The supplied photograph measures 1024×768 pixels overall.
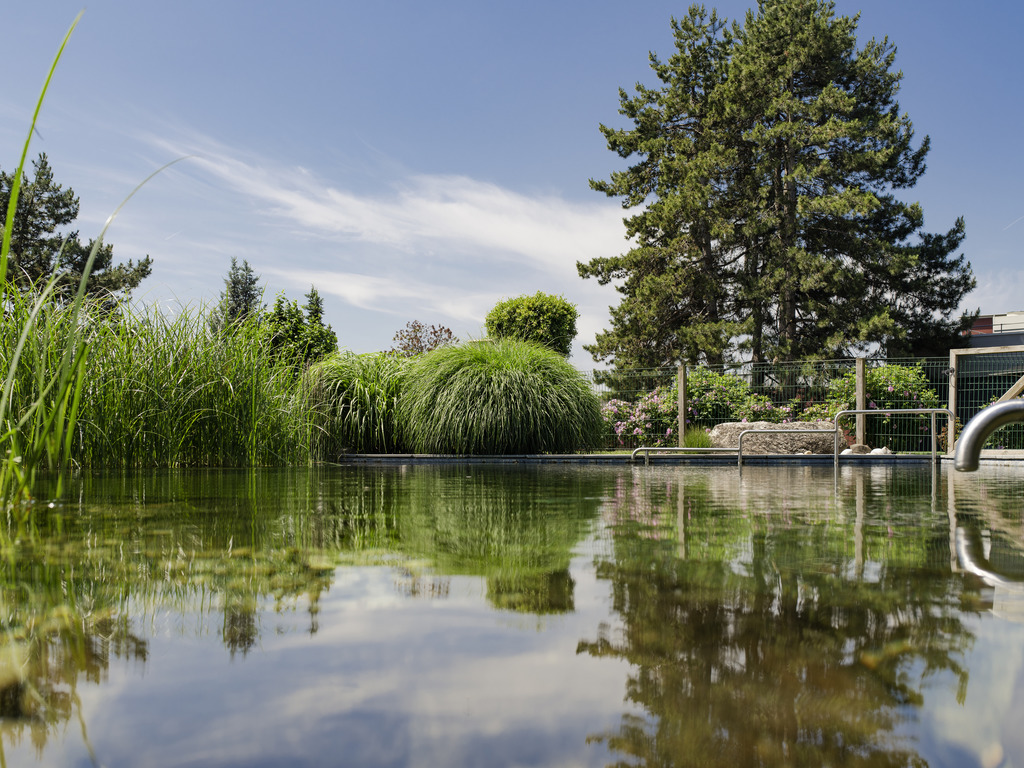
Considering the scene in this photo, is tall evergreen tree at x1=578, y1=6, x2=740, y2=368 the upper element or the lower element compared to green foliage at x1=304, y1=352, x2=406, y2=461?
upper

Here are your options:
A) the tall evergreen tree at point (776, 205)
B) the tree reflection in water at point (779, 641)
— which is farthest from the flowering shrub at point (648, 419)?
the tree reflection in water at point (779, 641)

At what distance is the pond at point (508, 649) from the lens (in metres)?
0.67

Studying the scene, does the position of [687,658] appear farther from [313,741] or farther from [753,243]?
[753,243]

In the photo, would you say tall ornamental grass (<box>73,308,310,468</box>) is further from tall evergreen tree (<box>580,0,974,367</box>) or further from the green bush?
tall evergreen tree (<box>580,0,974,367</box>)

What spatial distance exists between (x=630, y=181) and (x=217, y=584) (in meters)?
20.4

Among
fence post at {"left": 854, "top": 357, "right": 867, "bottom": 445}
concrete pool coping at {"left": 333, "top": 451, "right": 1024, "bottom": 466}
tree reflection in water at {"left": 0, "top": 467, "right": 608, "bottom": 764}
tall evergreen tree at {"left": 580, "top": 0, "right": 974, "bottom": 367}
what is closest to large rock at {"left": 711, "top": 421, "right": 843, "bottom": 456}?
fence post at {"left": 854, "top": 357, "right": 867, "bottom": 445}

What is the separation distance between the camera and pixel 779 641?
960 millimetres

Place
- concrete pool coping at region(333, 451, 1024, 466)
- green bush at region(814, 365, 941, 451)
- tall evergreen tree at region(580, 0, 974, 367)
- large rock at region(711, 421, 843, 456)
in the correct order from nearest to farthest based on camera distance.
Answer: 1. concrete pool coping at region(333, 451, 1024, 466)
2. large rock at region(711, 421, 843, 456)
3. green bush at region(814, 365, 941, 451)
4. tall evergreen tree at region(580, 0, 974, 367)

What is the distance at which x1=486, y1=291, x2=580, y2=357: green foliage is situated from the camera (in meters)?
21.5

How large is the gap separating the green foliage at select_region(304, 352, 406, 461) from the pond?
8.18 metres

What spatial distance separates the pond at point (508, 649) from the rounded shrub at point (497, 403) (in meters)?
7.17

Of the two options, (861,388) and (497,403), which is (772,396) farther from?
(497,403)

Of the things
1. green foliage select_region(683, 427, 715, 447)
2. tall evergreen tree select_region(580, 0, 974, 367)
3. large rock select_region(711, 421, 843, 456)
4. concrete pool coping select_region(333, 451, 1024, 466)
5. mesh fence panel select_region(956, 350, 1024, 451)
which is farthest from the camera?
tall evergreen tree select_region(580, 0, 974, 367)

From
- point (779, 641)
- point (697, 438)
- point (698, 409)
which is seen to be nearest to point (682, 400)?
point (698, 409)
